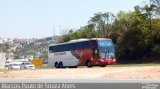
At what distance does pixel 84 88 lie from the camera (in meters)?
5.48

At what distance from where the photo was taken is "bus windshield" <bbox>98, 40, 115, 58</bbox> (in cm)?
4918

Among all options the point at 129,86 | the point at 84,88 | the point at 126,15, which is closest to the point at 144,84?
the point at 129,86

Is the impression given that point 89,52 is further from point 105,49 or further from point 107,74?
point 107,74

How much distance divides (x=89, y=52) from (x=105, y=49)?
185 cm

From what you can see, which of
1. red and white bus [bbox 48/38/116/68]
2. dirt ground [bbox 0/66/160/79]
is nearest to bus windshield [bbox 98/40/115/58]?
red and white bus [bbox 48/38/116/68]

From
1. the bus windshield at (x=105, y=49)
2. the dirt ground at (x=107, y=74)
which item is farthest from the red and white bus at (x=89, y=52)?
the dirt ground at (x=107, y=74)

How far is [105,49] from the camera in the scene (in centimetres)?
4972

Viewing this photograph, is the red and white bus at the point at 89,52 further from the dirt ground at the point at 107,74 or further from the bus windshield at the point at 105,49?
the dirt ground at the point at 107,74

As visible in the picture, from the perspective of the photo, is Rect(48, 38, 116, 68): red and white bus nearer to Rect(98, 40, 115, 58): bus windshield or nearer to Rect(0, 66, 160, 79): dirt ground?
Rect(98, 40, 115, 58): bus windshield

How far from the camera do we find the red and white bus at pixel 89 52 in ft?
161

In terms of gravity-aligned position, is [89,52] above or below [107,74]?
above

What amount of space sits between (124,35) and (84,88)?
267 ft

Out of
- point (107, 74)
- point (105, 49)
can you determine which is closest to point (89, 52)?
point (105, 49)

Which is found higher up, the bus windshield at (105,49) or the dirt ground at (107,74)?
the bus windshield at (105,49)
